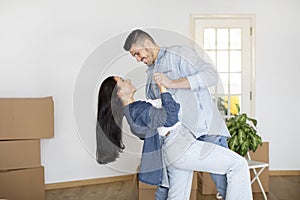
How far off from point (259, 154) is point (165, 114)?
2848 millimetres

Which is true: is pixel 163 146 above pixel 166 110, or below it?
below

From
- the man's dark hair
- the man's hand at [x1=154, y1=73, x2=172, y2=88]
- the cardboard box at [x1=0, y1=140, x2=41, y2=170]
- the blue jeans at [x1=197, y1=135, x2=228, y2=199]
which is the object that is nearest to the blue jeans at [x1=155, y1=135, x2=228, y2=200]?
the blue jeans at [x1=197, y1=135, x2=228, y2=199]

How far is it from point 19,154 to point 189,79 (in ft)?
8.00

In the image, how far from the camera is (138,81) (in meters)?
1.89

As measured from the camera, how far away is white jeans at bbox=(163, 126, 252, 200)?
1962mm

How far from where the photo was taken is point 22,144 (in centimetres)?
390

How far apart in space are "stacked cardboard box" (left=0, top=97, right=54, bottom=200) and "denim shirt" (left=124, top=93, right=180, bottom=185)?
85.4 inches

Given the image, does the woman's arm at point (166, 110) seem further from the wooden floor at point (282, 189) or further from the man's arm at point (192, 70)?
the wooden floor at point (282, 189)

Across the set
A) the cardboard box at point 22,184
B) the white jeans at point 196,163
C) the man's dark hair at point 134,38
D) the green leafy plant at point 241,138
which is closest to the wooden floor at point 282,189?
the green leafy plant at point 241,138

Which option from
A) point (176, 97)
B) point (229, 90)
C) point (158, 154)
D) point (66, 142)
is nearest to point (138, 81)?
point (176, 97)

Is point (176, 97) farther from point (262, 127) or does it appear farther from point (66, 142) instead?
point (262, 127)

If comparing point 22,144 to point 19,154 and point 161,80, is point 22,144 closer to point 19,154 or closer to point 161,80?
point 19,154

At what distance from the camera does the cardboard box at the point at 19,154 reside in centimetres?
383

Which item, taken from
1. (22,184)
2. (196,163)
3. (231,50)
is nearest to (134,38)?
(196,163)
